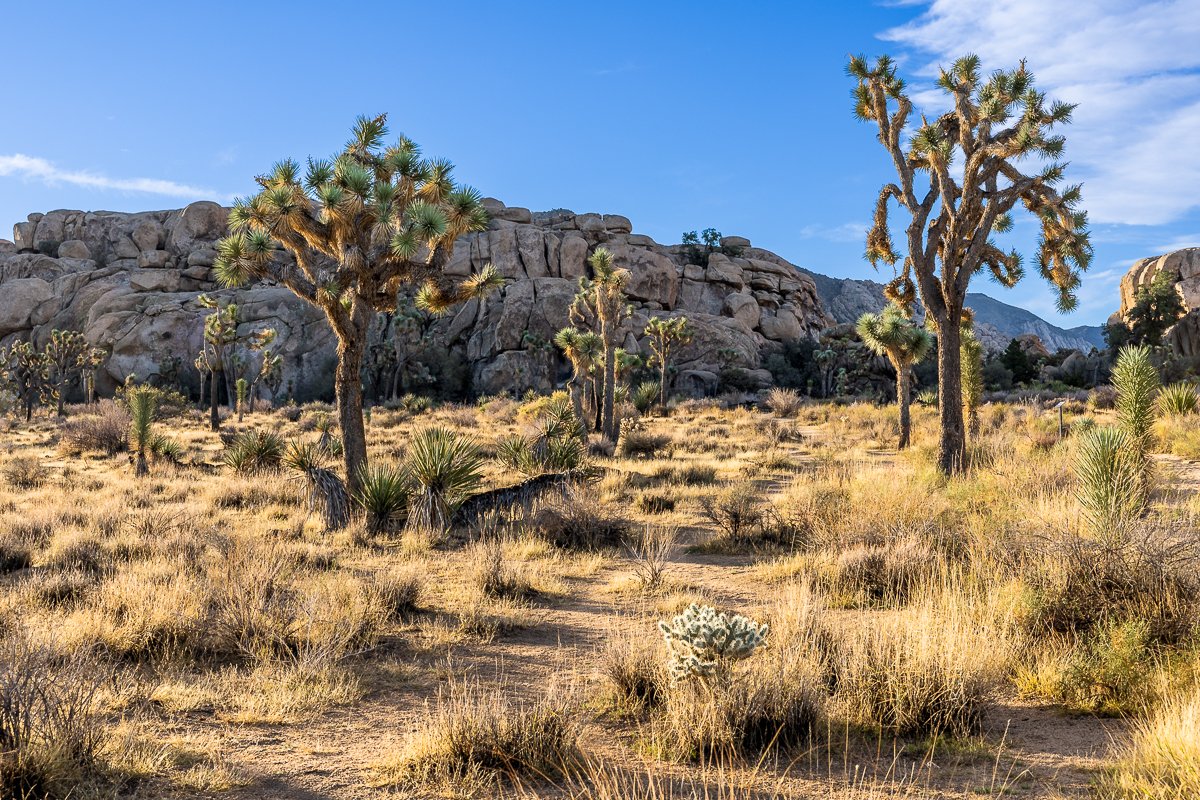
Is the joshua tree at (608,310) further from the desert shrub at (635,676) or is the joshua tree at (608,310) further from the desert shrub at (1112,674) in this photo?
the desert shrub at (1112,674)

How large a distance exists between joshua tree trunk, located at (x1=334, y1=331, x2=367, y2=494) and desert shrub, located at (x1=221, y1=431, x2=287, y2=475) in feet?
15.1

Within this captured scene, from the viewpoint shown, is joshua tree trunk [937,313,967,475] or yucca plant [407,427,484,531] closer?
Result: yucca plant [407,427,484,531]

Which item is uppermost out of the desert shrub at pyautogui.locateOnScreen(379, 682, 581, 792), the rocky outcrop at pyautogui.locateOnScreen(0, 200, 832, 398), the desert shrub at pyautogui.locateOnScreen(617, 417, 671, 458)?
the rocky outcrop at pyautogui.locateOnScreen(0, 200, 832, 398)

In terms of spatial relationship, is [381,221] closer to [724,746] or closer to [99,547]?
[99,547]

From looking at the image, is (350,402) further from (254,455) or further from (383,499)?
(254,455)

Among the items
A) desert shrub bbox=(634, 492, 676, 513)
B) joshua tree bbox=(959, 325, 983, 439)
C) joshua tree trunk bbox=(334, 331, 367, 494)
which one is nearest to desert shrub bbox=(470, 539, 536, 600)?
desert shrub bbox=(634, 492, 676, 513)

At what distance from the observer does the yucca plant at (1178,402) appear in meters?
18.2

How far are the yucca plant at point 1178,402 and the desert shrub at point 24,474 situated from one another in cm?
2496

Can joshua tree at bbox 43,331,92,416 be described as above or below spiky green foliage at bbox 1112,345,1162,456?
above

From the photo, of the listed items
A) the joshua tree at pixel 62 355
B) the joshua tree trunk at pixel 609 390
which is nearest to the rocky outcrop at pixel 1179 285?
the joshua tree trunk at pixel 609 390

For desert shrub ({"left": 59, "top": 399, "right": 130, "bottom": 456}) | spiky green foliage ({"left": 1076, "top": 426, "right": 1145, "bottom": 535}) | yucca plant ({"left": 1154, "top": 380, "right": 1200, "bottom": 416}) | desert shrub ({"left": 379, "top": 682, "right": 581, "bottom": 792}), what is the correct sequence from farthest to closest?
desert shrub ({"left": 59, "top": 399, "right": 130, "bottom": 456}) → yucca plant ({"left": 1154, "top": 380, "right": 1200, "bottom": 416}) → spiky green foliage ({"left": 1076, "top": 426, "right": 1145, "bottom": 535}) → desert shrub ({"left": 379, "top": 682, "right": 581, "bottom": 792})

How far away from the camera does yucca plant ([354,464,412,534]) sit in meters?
11.9

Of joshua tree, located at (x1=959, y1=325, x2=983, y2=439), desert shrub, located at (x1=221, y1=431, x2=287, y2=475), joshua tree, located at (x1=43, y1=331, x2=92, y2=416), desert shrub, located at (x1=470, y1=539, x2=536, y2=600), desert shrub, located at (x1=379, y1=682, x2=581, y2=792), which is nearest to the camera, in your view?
desert shrub, located at (x1=379, y1=682, x2=581, y2=792)

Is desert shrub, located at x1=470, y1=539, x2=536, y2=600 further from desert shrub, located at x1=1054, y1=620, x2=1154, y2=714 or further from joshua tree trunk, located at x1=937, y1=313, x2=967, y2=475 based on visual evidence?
joshua tree trunk, located at x1=937, y1=313, x2=967, y2=475
